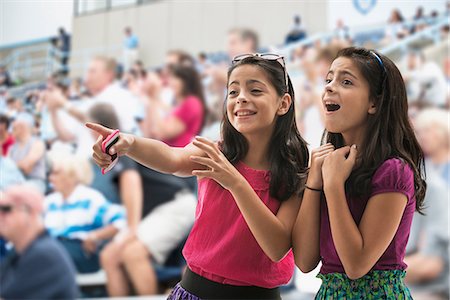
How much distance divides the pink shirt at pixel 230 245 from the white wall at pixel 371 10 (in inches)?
205

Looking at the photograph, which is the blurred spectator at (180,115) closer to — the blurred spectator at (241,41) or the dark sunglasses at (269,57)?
the blurred spectator at (241,41)

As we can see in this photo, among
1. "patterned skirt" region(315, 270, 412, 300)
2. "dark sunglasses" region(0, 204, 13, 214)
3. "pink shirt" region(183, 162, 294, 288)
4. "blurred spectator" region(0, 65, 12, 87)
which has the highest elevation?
"blurred spectator" region(0, 65, 12, 87)

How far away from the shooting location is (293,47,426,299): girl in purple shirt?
126cm

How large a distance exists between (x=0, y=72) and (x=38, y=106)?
707mm

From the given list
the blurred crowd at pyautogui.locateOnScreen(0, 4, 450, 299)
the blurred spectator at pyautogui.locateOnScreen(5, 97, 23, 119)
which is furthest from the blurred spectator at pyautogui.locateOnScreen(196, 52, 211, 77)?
the blurred spectator at pyautogui.locateOnScreen(5, 97, 23, 119)

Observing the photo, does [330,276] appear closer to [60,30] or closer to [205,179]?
[205,179]

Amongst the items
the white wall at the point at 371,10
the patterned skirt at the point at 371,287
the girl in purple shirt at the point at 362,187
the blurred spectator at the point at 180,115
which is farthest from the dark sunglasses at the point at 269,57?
the white wall at the point at 371,10

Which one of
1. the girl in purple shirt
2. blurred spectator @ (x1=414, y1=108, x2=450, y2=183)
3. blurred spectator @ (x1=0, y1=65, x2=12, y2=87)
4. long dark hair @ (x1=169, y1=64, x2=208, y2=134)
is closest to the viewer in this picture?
the girl in purple shirt

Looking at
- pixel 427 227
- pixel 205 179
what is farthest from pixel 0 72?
pixel 205 179

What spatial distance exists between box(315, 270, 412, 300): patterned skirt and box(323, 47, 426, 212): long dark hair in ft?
0.61

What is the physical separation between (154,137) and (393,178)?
17.4 feet

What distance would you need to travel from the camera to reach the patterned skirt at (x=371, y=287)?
50.8 inches

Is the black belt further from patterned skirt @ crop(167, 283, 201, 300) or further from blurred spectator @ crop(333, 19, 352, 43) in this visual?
blurred spectator @ crop(333, 19, 352, 43)

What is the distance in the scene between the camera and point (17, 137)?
6.78 metres
